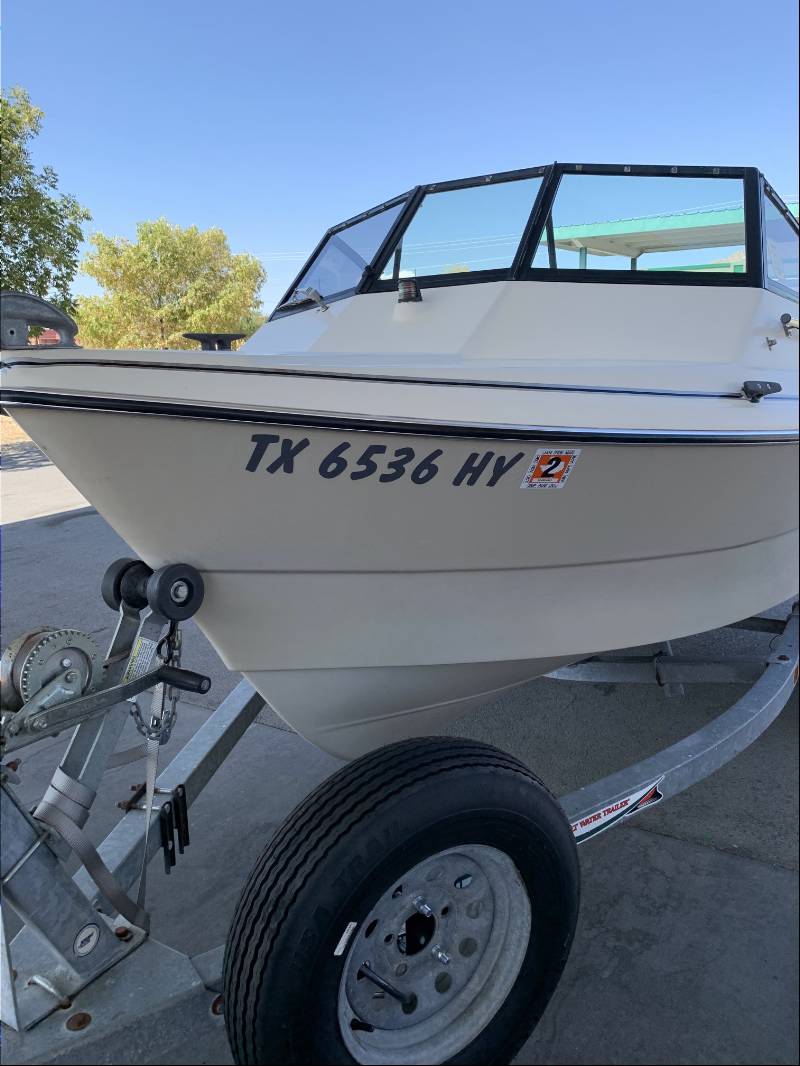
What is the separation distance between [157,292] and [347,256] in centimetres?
719

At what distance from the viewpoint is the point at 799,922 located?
1874mm

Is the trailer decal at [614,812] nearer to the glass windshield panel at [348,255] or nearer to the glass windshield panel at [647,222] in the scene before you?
the glass windshield panel at [647,222]

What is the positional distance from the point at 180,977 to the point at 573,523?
4.53ft

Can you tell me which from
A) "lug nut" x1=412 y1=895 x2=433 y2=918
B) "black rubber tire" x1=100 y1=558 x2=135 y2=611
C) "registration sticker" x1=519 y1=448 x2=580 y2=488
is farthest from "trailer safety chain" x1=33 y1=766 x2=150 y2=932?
"registration sticker" x1=519 y1=448 x2=580 y2=488

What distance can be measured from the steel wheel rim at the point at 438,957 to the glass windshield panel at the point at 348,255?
197 cm

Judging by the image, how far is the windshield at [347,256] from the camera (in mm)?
2621

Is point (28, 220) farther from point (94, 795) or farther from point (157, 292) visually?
point (157, 292)

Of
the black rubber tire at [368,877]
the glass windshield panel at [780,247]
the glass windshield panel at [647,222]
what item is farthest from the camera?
the glass windshield panel at [780,247]

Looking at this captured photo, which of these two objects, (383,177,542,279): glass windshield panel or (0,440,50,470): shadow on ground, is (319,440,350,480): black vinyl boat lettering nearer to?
(0,440,50,470): shadow on ground

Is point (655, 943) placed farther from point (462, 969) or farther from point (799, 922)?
point (462, 969)

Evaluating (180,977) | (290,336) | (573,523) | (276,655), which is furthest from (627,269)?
(180,977)

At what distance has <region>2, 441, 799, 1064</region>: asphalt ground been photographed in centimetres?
159

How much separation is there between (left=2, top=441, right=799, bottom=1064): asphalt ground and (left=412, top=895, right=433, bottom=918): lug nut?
453mm

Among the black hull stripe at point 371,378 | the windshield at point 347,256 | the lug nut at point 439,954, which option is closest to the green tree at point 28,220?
the black hull stripe at point 371,378
